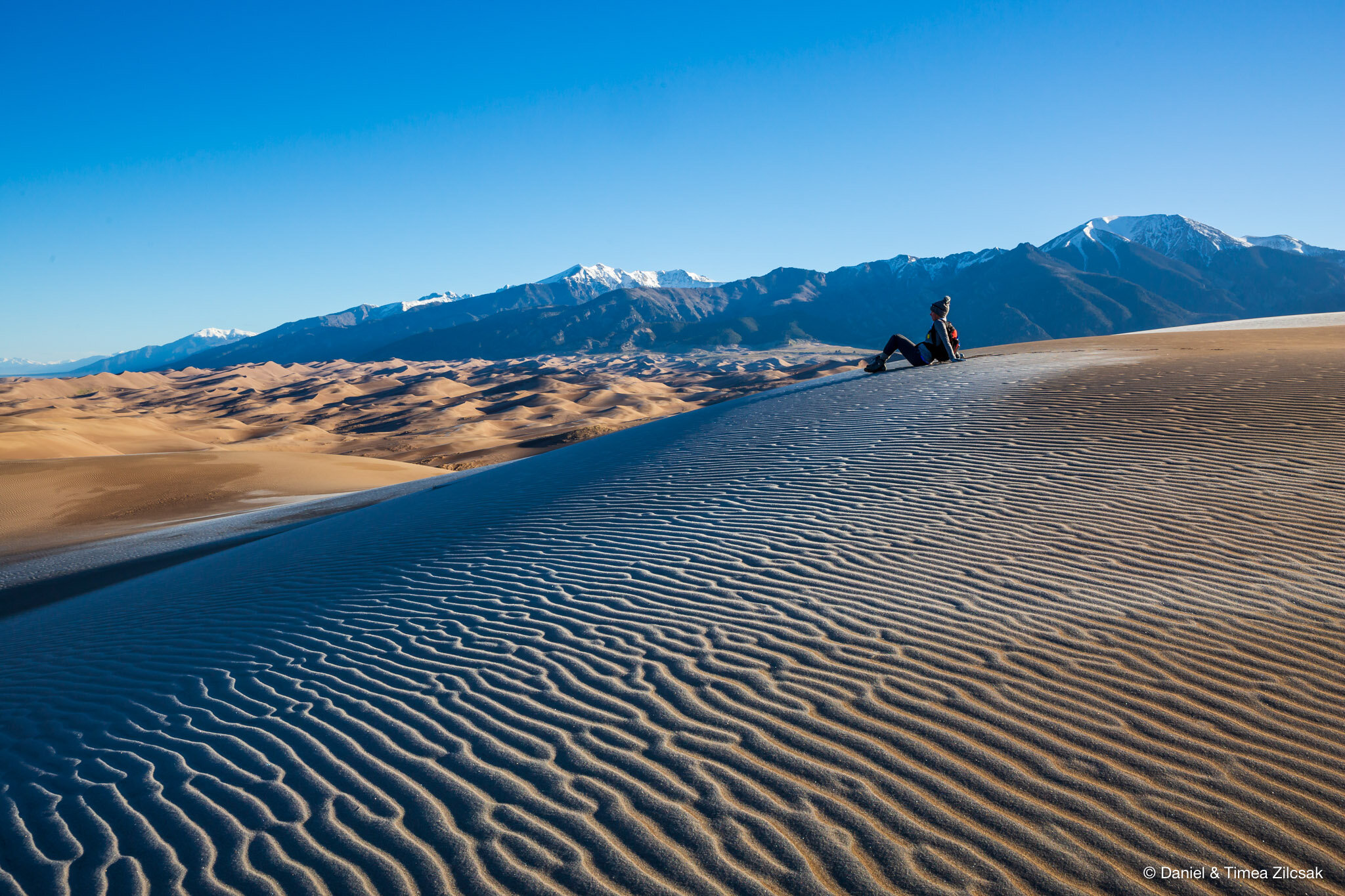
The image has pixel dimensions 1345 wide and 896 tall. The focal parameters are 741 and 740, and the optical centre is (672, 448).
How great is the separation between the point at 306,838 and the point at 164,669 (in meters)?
3.27

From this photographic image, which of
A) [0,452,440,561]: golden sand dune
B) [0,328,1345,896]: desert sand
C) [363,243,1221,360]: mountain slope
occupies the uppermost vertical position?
[363,243,1221,360]: mountain slope

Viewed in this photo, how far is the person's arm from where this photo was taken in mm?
14719

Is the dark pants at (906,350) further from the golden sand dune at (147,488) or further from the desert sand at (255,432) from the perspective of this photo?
the desert sand at (255,432)

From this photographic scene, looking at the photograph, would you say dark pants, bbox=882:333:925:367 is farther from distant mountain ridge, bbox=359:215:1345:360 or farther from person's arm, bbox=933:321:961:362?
distant mountain ridge, bbox=359:215:1345:360

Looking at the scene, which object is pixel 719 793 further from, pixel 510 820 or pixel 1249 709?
pixel 1249 709

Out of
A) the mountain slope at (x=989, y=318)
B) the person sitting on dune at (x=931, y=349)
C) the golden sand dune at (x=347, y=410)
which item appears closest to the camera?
the person sitting on dune at (x=931, y=349)

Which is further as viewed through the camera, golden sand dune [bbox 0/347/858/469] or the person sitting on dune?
golden sand dune [bbox 0/347/858/469]

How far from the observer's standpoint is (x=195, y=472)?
20.4 m

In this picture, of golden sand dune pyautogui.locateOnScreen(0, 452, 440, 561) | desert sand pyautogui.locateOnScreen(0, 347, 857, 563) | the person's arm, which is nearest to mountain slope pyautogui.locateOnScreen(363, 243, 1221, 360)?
desert sand pyautogui.locateOnScreen(0, 347, 857, 563)

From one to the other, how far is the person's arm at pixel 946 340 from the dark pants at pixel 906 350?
48 cm

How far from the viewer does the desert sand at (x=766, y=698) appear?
273 cm

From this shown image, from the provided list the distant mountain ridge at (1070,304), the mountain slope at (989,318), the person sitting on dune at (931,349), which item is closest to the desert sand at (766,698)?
the person sitting on dune at (931,349)

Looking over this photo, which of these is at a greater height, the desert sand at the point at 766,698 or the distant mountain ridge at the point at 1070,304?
the distant mountain ridge at the point at 1070,304

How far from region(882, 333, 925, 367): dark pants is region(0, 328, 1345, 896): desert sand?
6291mm
